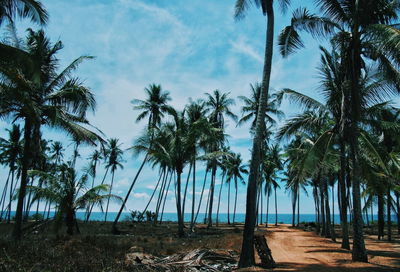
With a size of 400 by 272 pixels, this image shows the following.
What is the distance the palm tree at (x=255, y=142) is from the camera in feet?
32.1

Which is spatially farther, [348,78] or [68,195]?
[68,195]

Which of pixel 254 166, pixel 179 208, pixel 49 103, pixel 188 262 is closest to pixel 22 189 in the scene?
pixel 49 103

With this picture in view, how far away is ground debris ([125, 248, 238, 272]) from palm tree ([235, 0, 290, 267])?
120 centimetres

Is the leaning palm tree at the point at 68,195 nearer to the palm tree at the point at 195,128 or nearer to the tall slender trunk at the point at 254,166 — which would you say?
the palm tree at the point at 195,128

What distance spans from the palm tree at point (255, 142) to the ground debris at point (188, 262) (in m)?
1.20

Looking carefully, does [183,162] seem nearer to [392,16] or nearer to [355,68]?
[355,68]

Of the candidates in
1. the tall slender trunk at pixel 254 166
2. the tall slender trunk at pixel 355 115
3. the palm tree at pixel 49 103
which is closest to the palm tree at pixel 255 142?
the tall slender trunk at pixel 254 166

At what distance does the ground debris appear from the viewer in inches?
382

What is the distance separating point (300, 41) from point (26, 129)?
498 inches

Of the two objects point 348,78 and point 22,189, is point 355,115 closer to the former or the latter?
point 348,78

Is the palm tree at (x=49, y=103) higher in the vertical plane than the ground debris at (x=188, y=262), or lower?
higher

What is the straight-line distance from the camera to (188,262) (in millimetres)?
10352

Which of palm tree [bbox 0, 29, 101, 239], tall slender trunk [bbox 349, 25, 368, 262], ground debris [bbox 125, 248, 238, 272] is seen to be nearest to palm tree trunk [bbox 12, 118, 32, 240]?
palm tree [bbox 0, 29, 101, 239]

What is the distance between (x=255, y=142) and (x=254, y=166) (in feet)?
2.85
